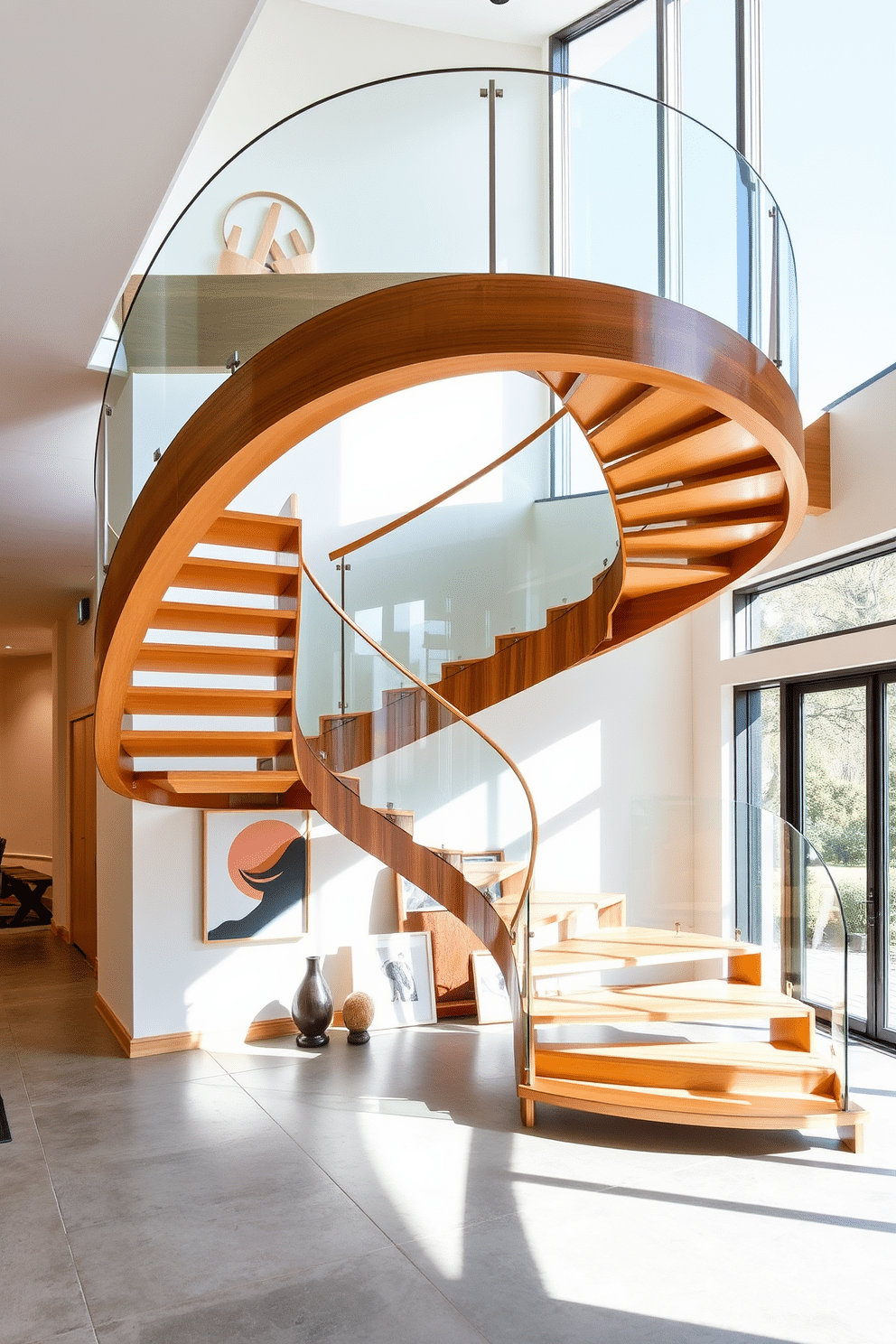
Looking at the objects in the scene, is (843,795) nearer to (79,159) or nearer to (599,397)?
(599,397)

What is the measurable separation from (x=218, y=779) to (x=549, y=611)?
220 cm

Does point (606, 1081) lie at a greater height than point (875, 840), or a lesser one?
lesser

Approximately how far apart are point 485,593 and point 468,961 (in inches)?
104

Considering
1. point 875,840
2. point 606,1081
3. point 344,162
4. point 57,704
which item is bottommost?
point 606,1081

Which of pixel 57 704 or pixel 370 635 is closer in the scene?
pixel 370 635

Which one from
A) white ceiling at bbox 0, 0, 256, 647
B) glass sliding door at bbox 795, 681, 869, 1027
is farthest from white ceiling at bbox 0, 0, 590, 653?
glass sliding door at bbox 795, 681, 869, 1027

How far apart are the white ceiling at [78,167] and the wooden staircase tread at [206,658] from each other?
1539mm

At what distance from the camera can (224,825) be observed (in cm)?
642

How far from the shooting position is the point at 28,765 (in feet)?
48.0

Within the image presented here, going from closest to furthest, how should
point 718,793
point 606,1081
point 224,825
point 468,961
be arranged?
point 606,1081, point 224,825, point 468,961, point 718,793

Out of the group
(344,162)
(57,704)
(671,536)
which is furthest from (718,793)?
(57,704)

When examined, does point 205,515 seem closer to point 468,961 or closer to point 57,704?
point 468,961

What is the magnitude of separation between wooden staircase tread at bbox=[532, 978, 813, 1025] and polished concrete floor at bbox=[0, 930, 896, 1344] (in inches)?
20.7

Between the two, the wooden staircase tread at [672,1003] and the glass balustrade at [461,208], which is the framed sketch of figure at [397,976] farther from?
the glass balustrade at [461,208]
